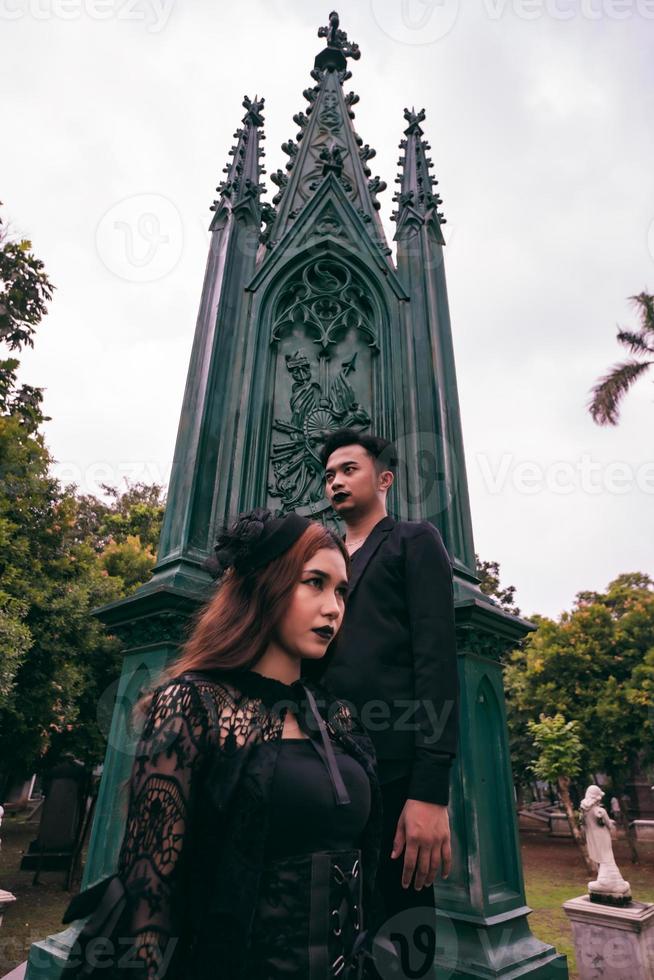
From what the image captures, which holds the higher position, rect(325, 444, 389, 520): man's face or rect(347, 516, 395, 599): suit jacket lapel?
rect(325, 444, 389, 520): man's face

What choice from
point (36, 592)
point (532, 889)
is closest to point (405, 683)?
point (36, 592)

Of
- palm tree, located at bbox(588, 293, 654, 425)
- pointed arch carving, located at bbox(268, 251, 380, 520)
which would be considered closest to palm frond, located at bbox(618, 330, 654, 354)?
palm tree, located at bbox(588, 293, 654, 425)

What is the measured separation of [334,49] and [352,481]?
7.67 meters

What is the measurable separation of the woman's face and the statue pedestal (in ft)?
28.7

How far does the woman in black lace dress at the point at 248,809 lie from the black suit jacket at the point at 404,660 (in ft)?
1.18

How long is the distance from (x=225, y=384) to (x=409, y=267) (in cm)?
226

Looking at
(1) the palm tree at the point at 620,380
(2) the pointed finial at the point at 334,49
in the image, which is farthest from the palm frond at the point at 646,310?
(2) the pointed finial at the point at 334,49

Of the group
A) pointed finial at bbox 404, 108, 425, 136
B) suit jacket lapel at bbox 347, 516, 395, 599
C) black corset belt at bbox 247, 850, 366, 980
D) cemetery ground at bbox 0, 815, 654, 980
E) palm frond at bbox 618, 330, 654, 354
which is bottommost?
cemetery ground at bbox 0, 815, 654, 980

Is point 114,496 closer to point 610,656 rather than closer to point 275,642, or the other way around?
point 610,656

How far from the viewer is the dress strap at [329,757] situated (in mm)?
1504

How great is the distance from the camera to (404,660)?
2.45m

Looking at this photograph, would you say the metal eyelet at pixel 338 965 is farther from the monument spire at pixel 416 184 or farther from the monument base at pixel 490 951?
the monument spire at pixel 416 184

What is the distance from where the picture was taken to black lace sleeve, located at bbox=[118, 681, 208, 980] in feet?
3.89

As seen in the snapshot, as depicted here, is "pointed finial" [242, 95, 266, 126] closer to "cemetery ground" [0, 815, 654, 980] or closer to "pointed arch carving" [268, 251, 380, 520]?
"pointed arch carving" [268, 251, 380, 520]
